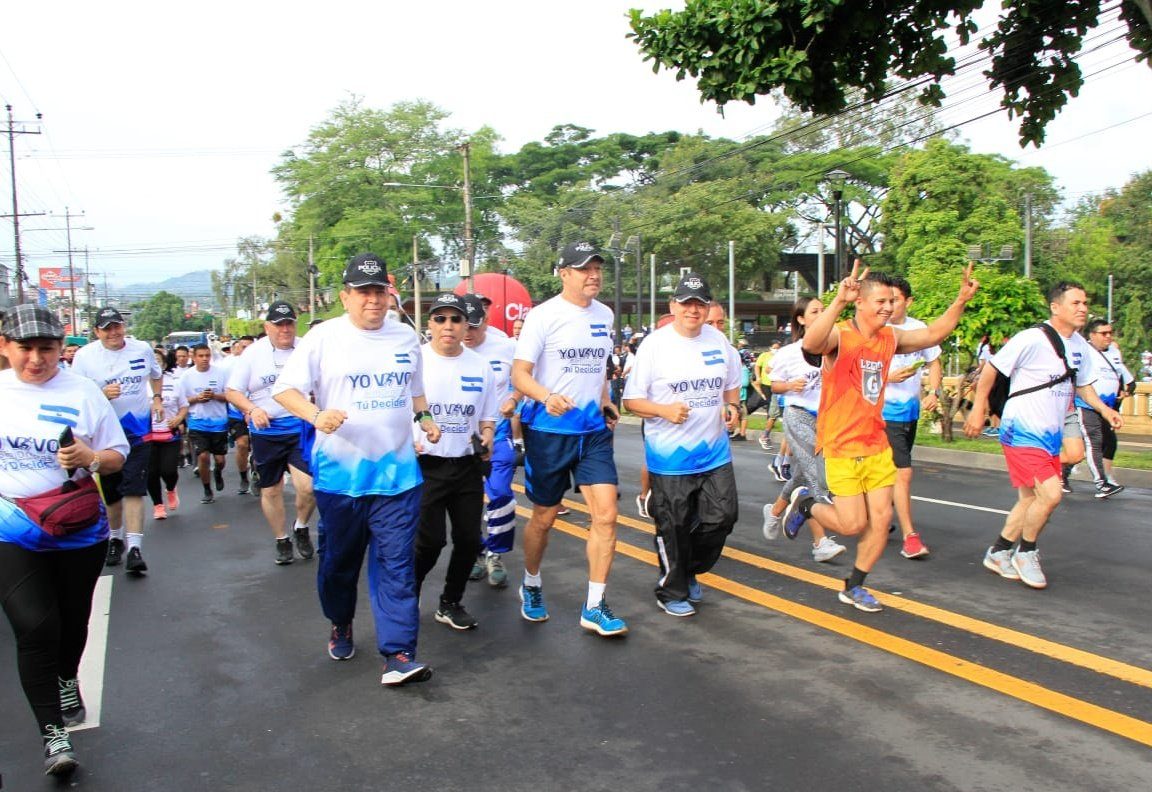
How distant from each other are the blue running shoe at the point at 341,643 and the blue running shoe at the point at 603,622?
4.11 feet

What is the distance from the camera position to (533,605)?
588 cm

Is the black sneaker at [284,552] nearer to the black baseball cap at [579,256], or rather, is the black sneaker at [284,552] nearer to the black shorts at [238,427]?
the black baseball cap at [579,256]

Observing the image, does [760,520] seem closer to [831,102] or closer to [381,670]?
[831,102]

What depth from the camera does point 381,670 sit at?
504 centimetres

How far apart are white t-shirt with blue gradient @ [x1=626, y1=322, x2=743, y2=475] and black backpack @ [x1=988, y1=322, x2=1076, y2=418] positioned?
2109mm

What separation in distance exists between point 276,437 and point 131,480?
122cm

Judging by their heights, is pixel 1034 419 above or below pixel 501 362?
below

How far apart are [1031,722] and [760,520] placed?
4.77 m

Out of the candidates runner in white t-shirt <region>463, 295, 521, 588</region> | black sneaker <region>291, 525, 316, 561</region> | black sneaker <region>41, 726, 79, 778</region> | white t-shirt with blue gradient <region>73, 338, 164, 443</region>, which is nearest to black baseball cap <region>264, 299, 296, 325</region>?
white t-shirt with blue gradient <region>73, 338, 164, 443</region>

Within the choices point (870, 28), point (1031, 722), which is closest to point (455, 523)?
point (1031, 722)

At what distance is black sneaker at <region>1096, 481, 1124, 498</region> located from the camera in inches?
403

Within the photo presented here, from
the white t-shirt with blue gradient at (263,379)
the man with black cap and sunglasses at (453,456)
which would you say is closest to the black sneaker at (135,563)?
the white t-shirt with blue gradient at (263,379)

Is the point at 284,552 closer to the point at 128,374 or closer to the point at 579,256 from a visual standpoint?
Result: the point at 128,374

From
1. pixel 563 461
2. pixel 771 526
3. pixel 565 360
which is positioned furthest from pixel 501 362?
pixel 771 526
